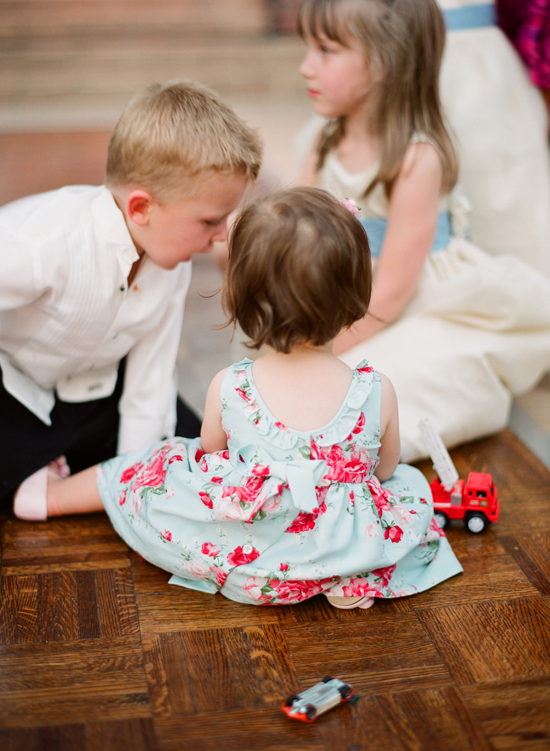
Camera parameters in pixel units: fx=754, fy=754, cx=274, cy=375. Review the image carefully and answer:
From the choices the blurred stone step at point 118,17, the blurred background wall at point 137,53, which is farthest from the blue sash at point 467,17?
the blurred stone step at point 118,17

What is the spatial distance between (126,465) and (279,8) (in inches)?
195

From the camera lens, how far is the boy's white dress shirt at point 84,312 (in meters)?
1.15

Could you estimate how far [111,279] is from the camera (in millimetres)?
1223

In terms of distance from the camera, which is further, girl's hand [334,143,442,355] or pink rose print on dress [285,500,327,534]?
girl's hand [334,143,442,355]

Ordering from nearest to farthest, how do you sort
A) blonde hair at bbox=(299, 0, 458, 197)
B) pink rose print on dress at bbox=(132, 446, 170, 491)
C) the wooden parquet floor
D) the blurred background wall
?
the wooden parquet floor → pink rose print on dress at bbox=(132, 446, 170, 491) → blonde hair at bbox=(299, 0, 458, 197) → the blurred background wall

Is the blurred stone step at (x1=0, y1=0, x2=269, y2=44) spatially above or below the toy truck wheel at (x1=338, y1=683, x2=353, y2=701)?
below

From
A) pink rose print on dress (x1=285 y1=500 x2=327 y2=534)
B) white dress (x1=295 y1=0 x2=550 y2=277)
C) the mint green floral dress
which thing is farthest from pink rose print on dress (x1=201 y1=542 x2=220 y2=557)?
white dress (x1=295 y1=0 x2=550 y2=277)

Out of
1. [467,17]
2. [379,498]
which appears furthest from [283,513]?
[467,17]

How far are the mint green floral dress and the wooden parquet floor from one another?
46mm

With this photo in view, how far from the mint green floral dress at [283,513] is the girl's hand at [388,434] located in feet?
0.07

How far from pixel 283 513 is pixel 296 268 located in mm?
335

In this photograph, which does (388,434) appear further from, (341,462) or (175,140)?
(175,140)

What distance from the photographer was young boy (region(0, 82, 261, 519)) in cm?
115

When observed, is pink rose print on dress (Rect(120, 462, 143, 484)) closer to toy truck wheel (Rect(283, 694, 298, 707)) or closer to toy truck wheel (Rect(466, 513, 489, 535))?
toy truck wheel (Rect(283, 694, 298, 707))
